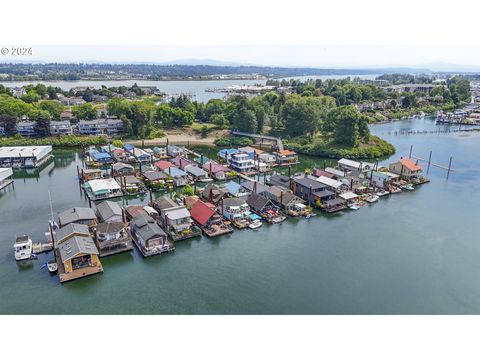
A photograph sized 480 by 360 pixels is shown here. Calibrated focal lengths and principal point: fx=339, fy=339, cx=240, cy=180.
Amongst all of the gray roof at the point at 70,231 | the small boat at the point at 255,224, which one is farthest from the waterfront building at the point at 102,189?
the small boat at the point at 255,224

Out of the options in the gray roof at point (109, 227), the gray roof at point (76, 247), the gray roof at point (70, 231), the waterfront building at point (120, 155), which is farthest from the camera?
the waterfront building at point (120, 155)

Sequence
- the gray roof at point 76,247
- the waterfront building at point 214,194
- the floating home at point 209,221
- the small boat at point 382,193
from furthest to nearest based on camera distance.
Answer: the small boat at point 382,193 < the waterfront building at point 214,194 < the floating home at point 209,221 < the gray roof at point 76,247

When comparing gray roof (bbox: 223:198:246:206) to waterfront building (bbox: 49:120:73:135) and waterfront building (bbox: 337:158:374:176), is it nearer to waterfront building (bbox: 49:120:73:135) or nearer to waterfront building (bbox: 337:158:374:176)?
waterfront building (bbox: 337:158:374:176)

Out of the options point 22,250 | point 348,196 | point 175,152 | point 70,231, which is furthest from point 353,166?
point 22,250

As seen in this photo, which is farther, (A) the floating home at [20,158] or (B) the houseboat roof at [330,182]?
(A) the floating home at [20,158]

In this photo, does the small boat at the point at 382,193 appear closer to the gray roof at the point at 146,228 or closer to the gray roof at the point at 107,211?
the gray roof at the point at 146,228

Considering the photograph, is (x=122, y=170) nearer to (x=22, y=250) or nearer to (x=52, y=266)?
(x=22, y=250)
